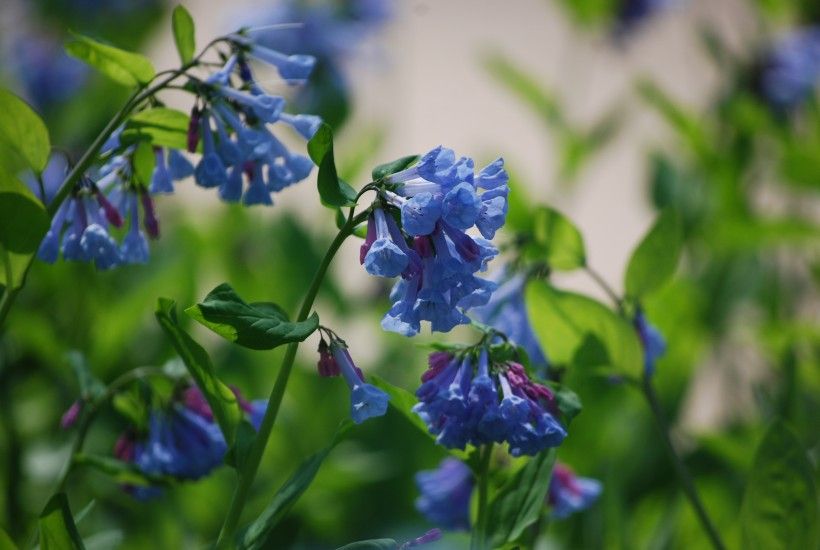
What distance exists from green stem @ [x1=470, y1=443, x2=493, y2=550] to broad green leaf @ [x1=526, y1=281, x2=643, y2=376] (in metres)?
0.13

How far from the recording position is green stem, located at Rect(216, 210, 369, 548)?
0.55 m

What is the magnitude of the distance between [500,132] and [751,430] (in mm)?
1888

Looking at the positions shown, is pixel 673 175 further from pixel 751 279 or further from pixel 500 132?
pixel 500 132

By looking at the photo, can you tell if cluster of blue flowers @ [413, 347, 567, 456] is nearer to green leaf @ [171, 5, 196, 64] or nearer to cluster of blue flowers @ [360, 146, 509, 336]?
cluster of blue flowers @ [360, 146, 509, 336]

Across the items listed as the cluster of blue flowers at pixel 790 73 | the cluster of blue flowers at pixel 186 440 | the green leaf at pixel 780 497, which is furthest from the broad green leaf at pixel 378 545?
the cluster of blue flowers at pixel 790 73

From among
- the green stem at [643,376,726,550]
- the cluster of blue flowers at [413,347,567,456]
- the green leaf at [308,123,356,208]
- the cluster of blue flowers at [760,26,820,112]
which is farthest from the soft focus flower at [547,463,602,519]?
the cluster of blue flowers at [760,26,820,112]

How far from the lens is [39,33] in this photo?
6.39 ft

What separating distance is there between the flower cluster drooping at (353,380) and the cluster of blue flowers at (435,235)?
4 cm

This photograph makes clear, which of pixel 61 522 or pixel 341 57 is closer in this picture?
pixel 61 522

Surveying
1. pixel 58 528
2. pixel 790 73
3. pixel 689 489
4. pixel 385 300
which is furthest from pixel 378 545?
pixel 790 73

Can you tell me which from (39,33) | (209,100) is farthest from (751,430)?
(39,33)

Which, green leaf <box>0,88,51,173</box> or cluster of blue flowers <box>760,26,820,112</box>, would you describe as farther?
cluster of blue flowers <box>760,26,820,112</box>

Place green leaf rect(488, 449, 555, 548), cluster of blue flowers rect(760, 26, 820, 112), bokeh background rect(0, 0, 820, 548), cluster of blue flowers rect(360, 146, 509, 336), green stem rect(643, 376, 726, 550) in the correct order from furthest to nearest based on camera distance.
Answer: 1. cluster of blue flowers rect(760, 26, 820, 112)
2. bokeh background rect(0, 0, 820, 548)
3. green stem rect(643, 376, 726, 550)
4. green leaf rect(488, 449, 555, 548)
5. cluster of blue flowers rect(360, 146, 509, 336)

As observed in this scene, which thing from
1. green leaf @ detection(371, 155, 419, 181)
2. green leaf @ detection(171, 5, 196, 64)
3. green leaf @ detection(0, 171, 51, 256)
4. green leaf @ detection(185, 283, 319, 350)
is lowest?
green leaf @ detection(185, 283, 319, 350)
